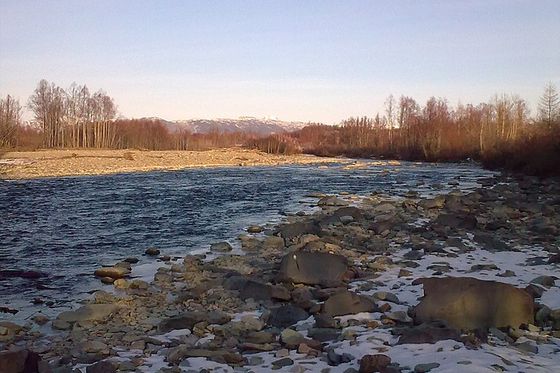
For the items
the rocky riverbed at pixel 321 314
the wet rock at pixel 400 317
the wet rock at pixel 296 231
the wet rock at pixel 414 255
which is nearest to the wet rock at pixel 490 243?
the rocky riverbed at pixel 321 314

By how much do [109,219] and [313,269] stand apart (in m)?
10.3

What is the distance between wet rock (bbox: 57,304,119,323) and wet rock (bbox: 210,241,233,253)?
472 cm

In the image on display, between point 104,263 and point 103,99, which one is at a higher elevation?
point 103,99

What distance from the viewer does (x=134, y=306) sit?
8.41 metres

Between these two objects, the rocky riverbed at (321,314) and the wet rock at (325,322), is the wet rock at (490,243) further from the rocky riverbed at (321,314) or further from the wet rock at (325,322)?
the wet rock at (325,322)

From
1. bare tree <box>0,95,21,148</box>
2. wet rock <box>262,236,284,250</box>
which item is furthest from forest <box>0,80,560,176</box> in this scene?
wet rock <box>262,236,284,250</box>

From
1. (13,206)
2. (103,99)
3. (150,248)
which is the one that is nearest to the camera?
(150,248)

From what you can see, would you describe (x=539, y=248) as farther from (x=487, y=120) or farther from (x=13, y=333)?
(x=487, y=120)

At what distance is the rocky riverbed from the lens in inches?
230

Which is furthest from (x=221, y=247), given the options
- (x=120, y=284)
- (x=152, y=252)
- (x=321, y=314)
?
(x=321, y=314)

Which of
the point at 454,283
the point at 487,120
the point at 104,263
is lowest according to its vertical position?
the point at 104,263

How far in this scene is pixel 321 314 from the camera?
24.8 feet

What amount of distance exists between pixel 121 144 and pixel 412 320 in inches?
3537

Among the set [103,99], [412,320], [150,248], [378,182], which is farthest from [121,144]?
[412,320]
